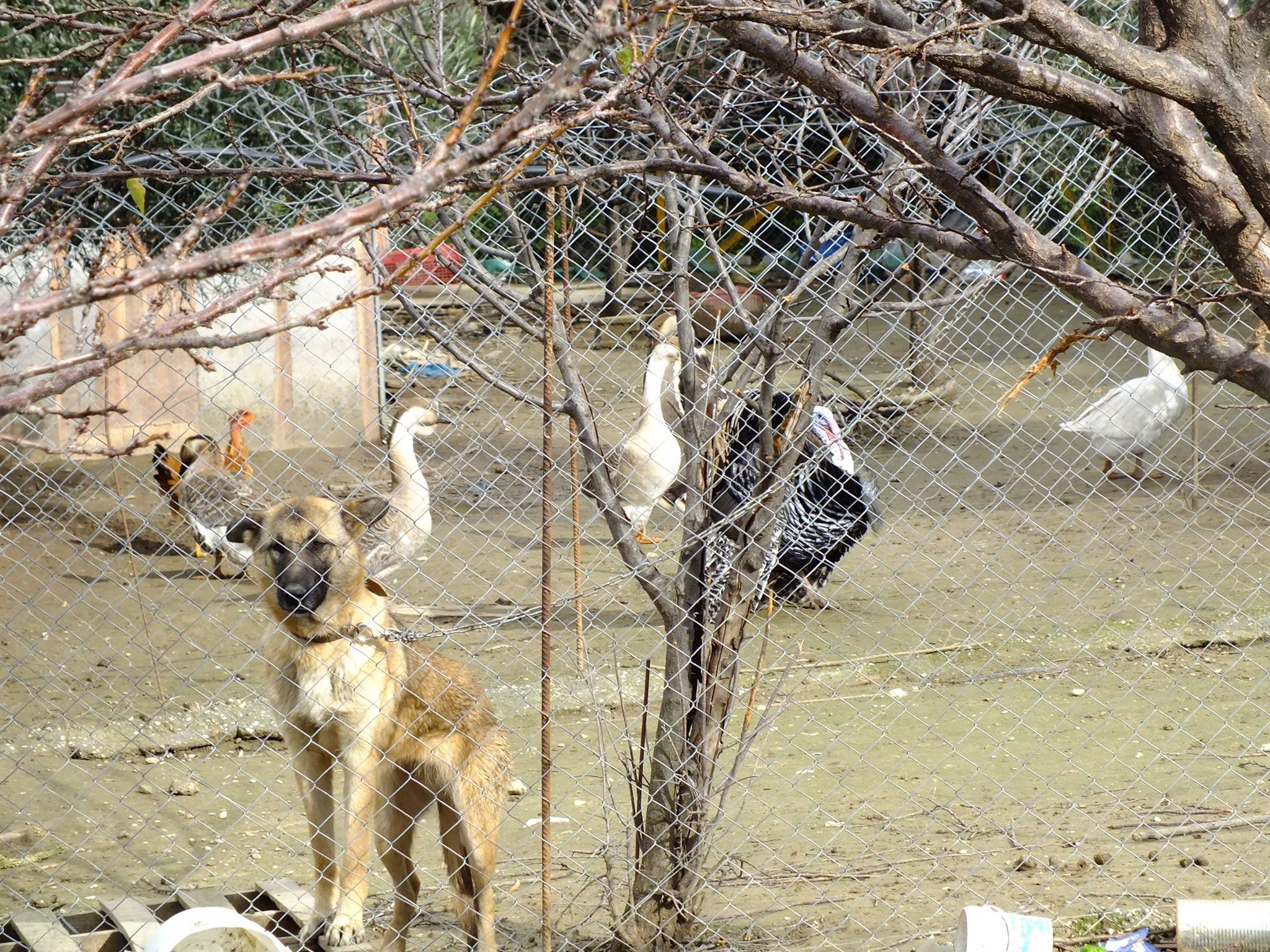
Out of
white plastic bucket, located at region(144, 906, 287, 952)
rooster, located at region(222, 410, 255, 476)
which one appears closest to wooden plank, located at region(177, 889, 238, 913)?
white plastic bucket, located at region(144, 906, 287, 952)

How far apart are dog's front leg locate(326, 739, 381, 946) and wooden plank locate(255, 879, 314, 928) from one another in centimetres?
11

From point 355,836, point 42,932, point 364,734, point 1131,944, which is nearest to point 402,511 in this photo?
point 364,734

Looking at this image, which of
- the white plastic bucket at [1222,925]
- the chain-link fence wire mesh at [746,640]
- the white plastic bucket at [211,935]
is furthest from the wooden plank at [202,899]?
the white plastic bucket at [1222,925]

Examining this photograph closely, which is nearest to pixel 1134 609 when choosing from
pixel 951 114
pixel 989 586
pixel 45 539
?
pixel 989 586

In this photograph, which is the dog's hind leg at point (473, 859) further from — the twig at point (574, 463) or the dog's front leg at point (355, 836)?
the twig at point (574, 463)

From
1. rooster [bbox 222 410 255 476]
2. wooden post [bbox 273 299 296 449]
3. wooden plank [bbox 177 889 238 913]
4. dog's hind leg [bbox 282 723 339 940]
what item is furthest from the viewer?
wooden post [bbox 273 299 296 449]

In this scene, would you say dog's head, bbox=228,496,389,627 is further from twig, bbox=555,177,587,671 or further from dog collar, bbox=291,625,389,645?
twig, bbox=555,177,587,671

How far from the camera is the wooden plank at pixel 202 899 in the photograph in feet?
12.9

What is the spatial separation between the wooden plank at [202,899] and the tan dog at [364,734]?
0.98 ft

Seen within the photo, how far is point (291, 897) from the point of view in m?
4.13

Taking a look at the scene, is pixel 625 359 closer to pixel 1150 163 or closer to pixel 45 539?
pixel 45 539

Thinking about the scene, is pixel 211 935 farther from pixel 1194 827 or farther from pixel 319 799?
pixel 1194 827

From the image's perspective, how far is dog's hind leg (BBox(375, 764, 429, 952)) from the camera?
404cm

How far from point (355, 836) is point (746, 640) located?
2.68m
